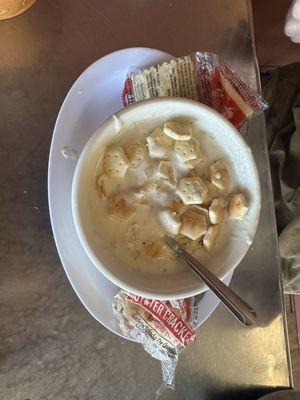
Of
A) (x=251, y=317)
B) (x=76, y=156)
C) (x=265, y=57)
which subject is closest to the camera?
(x=251, y=317)

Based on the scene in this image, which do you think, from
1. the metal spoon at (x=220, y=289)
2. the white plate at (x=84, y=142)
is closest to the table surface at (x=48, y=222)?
the white plate at (x=84, y=142)

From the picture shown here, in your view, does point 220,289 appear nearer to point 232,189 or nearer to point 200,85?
point 232,189

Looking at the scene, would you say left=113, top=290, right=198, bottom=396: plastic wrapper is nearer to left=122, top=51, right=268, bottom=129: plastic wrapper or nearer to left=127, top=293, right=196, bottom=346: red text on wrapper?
left=127, top=293, right=196, bottom=346: red text on wrapper

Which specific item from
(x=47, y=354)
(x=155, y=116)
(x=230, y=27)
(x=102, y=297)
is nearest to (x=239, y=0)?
(x=230, y=27)

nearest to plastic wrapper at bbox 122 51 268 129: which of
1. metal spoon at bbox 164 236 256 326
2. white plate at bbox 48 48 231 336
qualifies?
white plate at bbox 48 48 231 336

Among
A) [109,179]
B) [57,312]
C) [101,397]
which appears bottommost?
[101,397]

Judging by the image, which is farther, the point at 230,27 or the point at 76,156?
the point at 230,27

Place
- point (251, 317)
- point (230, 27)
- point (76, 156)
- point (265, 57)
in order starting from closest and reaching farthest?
point (251, 317) < point (76, 156) < point (230, 27) < point (265, 57)

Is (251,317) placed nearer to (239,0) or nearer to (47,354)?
(47,354)
